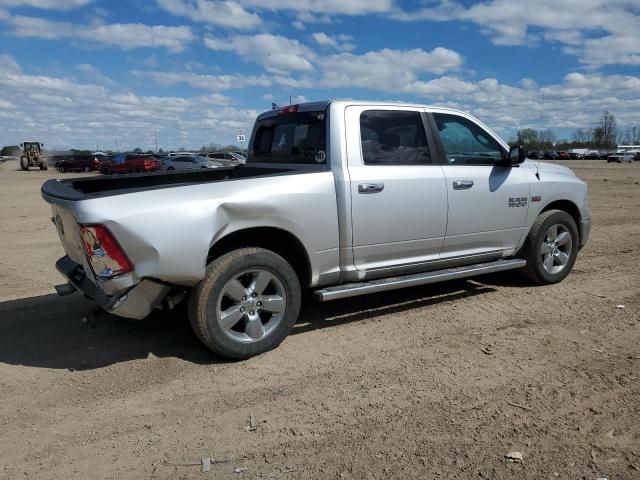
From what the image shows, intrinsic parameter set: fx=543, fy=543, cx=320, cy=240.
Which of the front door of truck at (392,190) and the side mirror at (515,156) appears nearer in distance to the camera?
the front door of truck at (392,190)

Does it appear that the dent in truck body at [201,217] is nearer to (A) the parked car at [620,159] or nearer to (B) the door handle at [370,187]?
(B) the door handle at [370,187]

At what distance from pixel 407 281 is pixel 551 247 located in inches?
89.5

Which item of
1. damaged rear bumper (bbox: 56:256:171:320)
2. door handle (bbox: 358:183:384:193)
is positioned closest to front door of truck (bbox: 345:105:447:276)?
door handle (bbox: 358:183:384:193)

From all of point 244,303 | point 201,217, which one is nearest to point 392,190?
point 244,303

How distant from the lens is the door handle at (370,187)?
4629 millimetres

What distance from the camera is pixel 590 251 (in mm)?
8062

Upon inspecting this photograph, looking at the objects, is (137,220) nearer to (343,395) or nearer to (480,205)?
(343,395)

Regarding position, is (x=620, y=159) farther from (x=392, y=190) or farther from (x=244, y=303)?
(x=244, y=303)

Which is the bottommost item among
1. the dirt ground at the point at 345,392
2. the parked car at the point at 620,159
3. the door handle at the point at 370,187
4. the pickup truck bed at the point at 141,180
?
the parked car at the point at 620,159

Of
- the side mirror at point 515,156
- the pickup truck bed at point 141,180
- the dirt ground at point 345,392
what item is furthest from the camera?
the side mirror at point 515,156

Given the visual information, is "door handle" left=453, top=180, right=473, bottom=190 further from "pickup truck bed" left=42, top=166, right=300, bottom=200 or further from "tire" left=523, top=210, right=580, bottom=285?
"pickup truck bed" left=42, top=166, right=300, bottom=200

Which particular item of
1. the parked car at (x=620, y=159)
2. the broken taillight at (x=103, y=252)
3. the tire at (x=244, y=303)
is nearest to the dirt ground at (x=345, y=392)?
the tire at (x=244, y=303)

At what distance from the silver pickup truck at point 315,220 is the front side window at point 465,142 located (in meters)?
0.01

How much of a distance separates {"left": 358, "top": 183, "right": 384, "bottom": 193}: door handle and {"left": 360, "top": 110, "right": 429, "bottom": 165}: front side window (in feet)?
0.72
